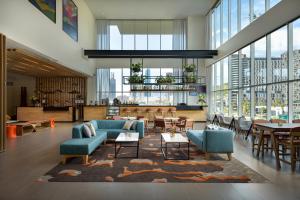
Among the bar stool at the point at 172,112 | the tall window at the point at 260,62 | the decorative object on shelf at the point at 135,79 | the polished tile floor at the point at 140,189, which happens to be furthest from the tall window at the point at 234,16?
the polished tile floor at the point at 140,189

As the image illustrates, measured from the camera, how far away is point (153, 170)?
434cm

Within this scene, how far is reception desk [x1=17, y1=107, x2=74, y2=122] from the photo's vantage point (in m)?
12.5

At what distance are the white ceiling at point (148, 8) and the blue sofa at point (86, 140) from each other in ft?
29.1

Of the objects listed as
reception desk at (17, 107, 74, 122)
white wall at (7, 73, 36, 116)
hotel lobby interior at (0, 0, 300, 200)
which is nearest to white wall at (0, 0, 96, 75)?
hotel lobby interior at (0, 0, 300, 200)

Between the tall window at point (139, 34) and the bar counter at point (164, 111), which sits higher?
the tall window at point (139, 34)

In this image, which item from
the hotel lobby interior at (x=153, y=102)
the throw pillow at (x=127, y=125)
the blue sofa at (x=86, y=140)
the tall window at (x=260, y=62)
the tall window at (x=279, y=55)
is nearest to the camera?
the hotel lobby interior at (x=153, y=102)

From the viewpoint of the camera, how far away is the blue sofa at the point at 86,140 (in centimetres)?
483

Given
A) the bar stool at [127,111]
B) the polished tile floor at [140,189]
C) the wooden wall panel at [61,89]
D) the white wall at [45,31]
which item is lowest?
the polished tile floor at [140,189]

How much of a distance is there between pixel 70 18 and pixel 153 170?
31.5ft

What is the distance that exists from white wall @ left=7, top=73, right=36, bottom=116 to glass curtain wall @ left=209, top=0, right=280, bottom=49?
41.8 feet

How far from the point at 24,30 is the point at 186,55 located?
347 inches

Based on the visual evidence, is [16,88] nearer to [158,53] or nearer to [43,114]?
[43,114]

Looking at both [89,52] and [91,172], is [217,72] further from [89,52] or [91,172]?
[91,172]

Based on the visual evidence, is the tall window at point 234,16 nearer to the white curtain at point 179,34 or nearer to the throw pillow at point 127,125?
the white curtain at point 179,34
